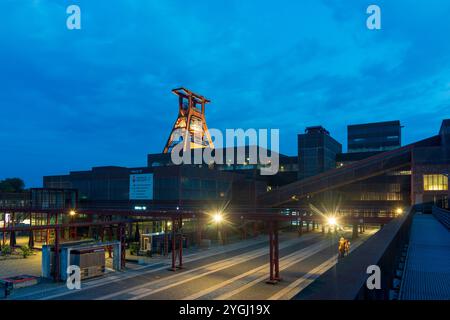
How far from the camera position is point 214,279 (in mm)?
26141

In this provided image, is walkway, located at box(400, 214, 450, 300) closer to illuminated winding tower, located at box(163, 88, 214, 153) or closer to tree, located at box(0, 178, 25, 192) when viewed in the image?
illuminated winding tower, located at box(163, 88, 214, 153)

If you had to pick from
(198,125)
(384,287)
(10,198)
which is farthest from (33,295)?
(198,125)

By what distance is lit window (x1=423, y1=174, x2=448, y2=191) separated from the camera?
57.6 m

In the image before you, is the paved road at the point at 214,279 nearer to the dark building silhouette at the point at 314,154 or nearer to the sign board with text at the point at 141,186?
the sign board with text at the point at 141,186

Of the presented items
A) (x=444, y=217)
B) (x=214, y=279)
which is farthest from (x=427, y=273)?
(x=214, y=279)

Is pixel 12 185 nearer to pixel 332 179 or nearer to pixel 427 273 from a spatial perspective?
pixel 332 179

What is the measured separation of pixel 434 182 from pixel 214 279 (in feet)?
162

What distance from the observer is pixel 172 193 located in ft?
171

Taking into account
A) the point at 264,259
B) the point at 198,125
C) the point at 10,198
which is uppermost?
the point at 198,125

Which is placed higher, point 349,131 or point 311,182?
point 349,131

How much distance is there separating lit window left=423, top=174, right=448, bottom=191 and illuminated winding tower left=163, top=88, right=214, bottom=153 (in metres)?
47.1

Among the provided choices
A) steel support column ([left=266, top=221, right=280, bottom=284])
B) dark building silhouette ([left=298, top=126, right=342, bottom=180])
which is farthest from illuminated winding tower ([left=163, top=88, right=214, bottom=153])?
steel support column ([left=266, top=221, right=280, bottom=284])
